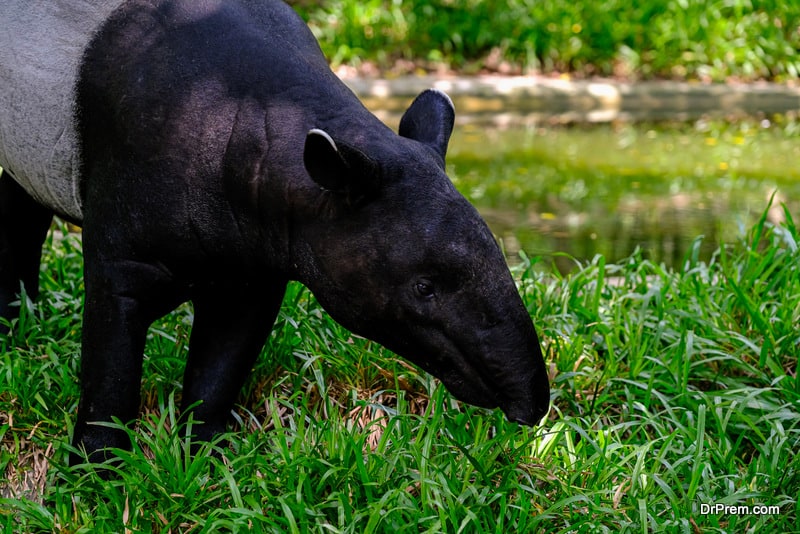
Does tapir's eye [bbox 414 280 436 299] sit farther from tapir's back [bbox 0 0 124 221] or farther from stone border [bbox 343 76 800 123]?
stone border [bbox 343 76 800 123]

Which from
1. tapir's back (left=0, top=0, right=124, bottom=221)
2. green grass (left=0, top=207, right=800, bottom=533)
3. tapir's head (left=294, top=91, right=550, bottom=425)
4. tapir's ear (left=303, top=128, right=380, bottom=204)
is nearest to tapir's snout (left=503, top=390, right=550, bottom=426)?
tapir's head (left=294, top=91, right=550, bottom=425)

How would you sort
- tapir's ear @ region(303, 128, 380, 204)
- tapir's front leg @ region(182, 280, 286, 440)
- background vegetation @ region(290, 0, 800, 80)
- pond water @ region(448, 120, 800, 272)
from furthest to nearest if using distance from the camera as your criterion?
1. background vegetation @ region(290, 0, 800, 80)
2. pond water @ region(448, 120, 800, 272)
3. tapir's front leg @ region(182, 280, 286, 440)
4. tapir's ear @ region(303, 128, 380, 204)

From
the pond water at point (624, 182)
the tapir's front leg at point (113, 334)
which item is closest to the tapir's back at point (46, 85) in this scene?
the tapir's front leg at point (113, 334)

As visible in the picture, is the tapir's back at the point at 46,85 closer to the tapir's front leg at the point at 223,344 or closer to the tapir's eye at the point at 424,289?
the tapir's front leg at the point at 223,344

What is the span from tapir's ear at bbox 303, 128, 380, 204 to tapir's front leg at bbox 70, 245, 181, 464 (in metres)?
0.68

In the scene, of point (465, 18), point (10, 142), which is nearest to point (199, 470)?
point (10, 142)

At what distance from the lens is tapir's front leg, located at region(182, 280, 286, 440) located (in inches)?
139

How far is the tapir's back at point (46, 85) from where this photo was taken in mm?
3350

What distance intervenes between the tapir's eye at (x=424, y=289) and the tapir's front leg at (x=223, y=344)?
724mm

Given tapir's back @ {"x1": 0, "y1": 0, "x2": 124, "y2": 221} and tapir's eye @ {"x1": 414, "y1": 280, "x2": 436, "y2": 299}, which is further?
tapir's back @ {"x1": 0, "y1": 0, "x2": 124, "y2": 221}

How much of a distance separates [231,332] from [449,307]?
99 centimetres

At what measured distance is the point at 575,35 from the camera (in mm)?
12984

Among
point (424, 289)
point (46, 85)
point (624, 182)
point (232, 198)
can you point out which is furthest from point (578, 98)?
point (424, 289)

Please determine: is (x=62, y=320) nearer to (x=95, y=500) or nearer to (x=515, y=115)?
(x=95, y=500)
